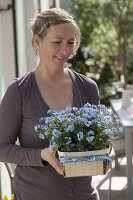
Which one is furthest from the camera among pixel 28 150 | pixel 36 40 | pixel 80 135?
pixel 36 40

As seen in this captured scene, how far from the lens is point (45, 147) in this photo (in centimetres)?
179

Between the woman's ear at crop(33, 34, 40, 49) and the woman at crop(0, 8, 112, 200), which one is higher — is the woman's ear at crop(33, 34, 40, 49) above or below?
above

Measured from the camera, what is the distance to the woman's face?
1766mm

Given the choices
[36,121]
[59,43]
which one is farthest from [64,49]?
[36,121]

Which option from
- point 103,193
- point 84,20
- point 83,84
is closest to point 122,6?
point 84,20

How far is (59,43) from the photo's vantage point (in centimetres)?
177

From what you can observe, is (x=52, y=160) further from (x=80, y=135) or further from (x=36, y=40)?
(x=36, y=40)

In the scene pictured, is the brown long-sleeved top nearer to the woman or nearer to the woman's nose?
the woman

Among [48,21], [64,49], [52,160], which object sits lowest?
[52,160]

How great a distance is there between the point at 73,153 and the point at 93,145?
0.07m

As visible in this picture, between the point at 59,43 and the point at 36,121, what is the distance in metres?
0.30

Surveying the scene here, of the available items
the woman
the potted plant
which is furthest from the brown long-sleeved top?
the potted plant

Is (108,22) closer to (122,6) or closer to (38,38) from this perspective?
(122,6)

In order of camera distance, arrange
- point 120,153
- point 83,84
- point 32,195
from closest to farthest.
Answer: point 32,195, point 83,84, point 120,153
